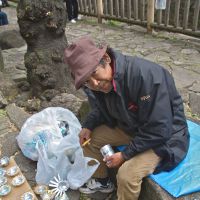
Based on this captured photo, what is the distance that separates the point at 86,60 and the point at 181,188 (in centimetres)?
111

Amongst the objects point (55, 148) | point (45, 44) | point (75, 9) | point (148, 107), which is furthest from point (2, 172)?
point (75, 9)

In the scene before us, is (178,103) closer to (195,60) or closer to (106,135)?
(106,135)

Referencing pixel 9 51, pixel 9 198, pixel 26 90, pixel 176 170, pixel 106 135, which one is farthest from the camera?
pixel 9 51

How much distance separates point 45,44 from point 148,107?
2238mm

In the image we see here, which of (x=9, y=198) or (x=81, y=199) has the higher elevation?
(x=9, y=198)

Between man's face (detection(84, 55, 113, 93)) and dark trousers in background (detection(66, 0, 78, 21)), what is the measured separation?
23.4 feet

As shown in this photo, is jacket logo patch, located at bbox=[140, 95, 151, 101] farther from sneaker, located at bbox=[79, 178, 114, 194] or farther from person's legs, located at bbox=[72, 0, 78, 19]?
person's legs, located at bbox=[72, 0, 78, 19]

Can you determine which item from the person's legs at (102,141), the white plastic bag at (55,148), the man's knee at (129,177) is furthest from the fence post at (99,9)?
the man's knee at (129,177)

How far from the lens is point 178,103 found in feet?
7.27

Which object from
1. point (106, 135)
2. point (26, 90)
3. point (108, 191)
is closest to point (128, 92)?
point (106, 135)

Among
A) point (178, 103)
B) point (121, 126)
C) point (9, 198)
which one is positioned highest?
point (178, 103)

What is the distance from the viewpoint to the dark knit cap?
1928 mm

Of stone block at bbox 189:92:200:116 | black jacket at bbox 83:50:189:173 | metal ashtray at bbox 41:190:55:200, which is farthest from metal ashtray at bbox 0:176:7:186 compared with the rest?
stone block at bbox 189:92:200:116

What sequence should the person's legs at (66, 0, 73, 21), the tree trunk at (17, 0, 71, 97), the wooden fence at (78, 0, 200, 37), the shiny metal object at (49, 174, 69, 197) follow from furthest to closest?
the person's legs at (66, 0, 73, 21), the wooden fence at (78, 0, 200, 37), the tree trunk at (17, 0, 71, 97), the shiny metal object at (49, 174, 69, 197)
